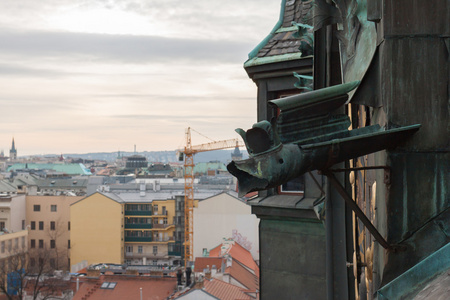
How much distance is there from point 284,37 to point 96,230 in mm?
91762

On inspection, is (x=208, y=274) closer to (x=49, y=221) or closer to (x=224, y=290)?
(x=224, y=290)

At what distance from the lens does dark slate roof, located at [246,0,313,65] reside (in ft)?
50.6

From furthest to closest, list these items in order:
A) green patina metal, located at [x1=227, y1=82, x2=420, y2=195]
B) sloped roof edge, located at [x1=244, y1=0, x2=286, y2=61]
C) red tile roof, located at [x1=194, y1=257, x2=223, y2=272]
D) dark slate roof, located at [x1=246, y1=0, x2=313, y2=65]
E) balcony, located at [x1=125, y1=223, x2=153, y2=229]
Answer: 1. balcony, located at [x1=125, y1=223, x2=153, y2=229]
2. red tile roof, located at [x1=194, y1=257, x2=223, y2=272]
3. sloped roof edge, located at [x1=244, y1=0, x2=286, y2=61]
4. dark slate roof, located at [x1=246, y1=0, x2=313, y2=65]
5. green patina metal, located at [x1=227, y1=82, x2=420, y2=195]

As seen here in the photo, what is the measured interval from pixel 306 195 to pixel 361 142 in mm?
9894

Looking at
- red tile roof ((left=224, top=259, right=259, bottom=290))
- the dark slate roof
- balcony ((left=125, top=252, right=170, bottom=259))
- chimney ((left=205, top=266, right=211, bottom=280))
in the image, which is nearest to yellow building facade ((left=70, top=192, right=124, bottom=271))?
balcony ((left=125, top=252, right=170, bottom=259))

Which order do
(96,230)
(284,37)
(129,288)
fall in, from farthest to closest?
Result: 1. (96,230)
2. (129,288)
3. (284,37)

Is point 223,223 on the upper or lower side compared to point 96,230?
upper

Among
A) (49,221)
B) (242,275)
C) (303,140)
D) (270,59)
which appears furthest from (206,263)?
(303,140)

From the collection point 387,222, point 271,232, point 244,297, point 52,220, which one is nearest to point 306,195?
point 271,232

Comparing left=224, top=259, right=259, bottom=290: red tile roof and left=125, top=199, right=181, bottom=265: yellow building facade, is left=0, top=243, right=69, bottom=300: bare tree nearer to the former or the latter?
left=224, top=259, right=259, bottom=290: red tile roof

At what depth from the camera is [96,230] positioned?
344ft

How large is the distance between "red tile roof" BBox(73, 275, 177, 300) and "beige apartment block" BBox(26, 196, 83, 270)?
4789cm

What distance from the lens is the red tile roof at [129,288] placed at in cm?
5962

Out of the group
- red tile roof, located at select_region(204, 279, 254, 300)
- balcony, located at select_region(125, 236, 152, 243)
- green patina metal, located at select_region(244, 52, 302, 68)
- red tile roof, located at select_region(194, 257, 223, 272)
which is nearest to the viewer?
green patina metal, located at select_region(244, 52, 302, 68)
